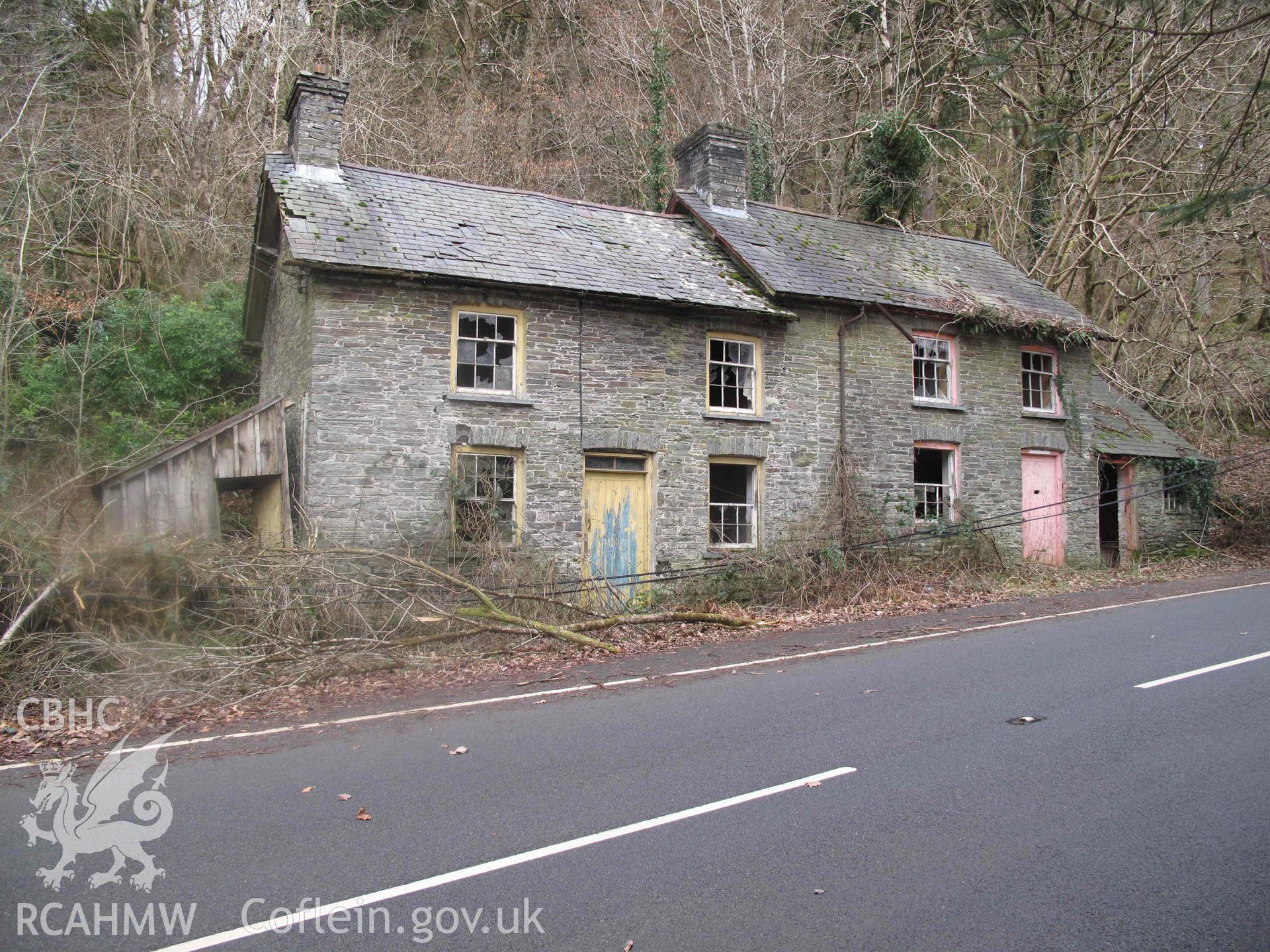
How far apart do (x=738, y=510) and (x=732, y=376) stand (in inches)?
96.4

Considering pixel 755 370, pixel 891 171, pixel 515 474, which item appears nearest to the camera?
pixel 515 474

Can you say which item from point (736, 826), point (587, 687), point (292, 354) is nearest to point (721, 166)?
point (292, 354)

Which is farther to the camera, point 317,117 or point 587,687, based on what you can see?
point 317,117

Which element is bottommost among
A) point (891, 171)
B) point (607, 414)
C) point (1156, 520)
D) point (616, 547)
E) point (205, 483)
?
point (616, 547)

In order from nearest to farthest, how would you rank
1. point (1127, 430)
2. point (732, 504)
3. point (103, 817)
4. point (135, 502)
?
point (103, 817) → point (135, 502) → point (732, 504) → point (1127, 430)

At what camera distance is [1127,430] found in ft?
74.0

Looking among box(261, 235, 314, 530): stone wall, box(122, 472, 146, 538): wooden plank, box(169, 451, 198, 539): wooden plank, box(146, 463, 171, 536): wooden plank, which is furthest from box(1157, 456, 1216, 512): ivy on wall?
box(122, 472, 146, 538): wooden plank

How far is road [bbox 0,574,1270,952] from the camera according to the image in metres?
4.09

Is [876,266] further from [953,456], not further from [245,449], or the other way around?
[245,449]

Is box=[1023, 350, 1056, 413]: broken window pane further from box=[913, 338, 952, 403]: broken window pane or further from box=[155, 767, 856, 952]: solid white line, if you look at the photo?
box=[155, 767, 856, 952]: solid white line

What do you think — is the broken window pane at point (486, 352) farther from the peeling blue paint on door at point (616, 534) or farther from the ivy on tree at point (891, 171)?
the ivy on tree at point (891, 171)

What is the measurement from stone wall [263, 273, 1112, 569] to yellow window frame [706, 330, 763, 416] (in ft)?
0.37

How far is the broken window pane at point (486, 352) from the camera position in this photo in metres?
14.4

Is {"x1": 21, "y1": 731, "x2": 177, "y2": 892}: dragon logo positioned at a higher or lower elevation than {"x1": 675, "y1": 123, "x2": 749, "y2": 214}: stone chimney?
lower
